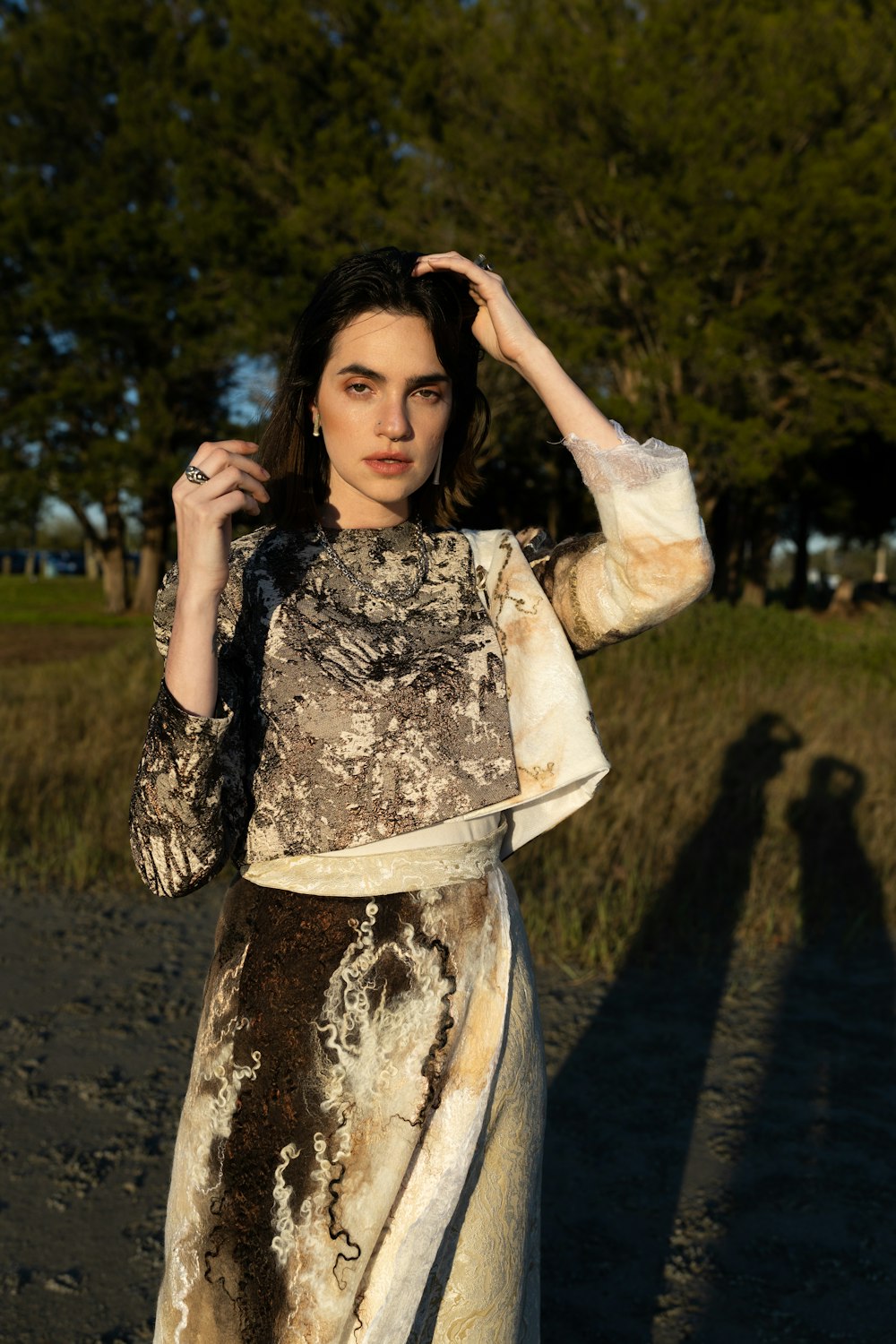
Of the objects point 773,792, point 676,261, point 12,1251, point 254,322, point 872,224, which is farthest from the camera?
point 254,322

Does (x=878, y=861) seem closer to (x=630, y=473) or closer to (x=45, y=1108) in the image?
(x=45, y=1108)

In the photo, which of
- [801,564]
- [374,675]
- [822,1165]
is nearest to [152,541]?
[801,564]

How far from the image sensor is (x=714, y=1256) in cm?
323

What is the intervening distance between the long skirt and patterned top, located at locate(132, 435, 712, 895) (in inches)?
5.0

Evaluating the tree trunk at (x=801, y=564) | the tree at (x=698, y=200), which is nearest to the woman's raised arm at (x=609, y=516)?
the tree at (x=698, y=200)

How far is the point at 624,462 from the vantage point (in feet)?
5.61

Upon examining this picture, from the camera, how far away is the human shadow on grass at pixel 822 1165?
3.02 meters

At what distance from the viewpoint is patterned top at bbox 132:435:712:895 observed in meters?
1.62

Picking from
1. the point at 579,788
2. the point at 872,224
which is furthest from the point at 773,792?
the point at 872,224

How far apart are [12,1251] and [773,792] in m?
5.29

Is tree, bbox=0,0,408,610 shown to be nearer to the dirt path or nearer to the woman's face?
the dirt path

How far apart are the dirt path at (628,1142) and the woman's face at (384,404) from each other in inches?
90.3

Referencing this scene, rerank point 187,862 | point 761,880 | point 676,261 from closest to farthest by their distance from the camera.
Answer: point 187,862 → point 761,880 → point 676,261

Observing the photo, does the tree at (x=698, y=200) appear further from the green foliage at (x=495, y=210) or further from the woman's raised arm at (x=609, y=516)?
the woman's raised arm at (x=609, y=516)
